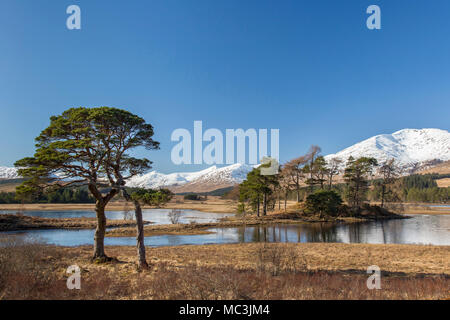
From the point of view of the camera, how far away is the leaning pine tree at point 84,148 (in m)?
11.8

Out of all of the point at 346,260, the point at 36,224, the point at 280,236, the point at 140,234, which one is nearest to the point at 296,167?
the point at 280,236

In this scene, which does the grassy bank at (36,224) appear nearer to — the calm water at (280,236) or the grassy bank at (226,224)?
the calm water at (280,236)

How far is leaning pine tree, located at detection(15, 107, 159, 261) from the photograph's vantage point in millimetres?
11781

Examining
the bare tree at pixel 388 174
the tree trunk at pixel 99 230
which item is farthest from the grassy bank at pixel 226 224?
the tree trunk at pixel 99 230

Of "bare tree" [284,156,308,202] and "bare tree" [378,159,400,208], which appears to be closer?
"bare tree" [284,156,308,202]

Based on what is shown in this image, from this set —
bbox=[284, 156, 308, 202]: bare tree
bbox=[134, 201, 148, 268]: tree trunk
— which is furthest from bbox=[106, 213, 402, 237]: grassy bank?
bbox=[134, 201, 148, 268]: tree trunk

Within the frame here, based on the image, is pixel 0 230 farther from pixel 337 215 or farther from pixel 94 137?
pixel 337 215

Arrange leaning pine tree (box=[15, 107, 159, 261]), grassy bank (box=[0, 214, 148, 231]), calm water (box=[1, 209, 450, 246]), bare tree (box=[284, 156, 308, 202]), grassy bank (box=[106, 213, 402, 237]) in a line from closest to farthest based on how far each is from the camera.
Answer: leaning pine tree (box=[15, 107, 159, 261]) < calm water (box=[1, 209, 450, 246]) < grassy bank (box=[106, 213, 402, 237]) < grassy bank (box=[0, 214, 148, 231]) < bare tree (box=[284, 156, 308, 202])

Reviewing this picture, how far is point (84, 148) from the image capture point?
12742mm

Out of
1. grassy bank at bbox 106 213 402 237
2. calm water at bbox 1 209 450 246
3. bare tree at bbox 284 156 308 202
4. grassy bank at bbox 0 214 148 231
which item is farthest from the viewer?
bare tree at bbox 284 156 308 202

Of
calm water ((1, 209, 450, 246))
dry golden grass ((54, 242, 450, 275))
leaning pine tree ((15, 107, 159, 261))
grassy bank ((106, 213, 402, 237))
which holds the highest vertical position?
leaning pine tree ((15, 107, 159, 261))

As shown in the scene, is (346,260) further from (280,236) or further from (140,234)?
(280,236)

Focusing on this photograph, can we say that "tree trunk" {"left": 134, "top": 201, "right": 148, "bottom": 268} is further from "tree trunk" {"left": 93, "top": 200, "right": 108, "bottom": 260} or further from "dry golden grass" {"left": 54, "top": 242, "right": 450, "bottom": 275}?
"tree trunk" {"left": 93, "top": 200, "right": 108, "bottom": 260}
